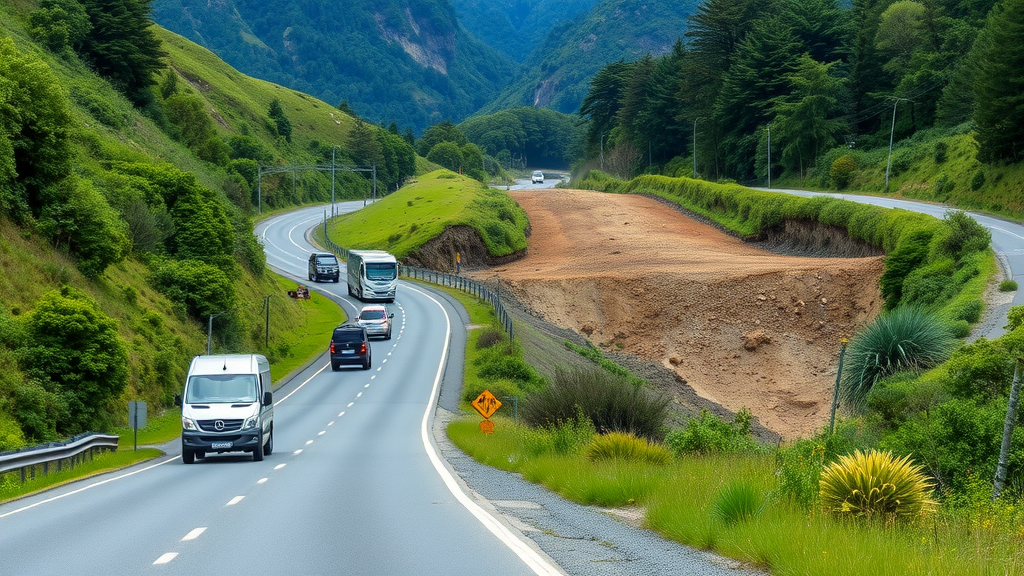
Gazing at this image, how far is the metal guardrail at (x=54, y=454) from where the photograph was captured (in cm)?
1838

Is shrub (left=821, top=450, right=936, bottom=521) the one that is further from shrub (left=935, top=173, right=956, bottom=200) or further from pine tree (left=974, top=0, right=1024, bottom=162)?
shrub (left=935, top=173, right=956, bottom=200)

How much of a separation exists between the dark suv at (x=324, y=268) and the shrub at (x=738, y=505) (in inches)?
3034

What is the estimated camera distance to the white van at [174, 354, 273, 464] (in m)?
22.8

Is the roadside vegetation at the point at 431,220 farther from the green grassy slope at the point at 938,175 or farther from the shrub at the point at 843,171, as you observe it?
the green grassy slope at the point at 938,175

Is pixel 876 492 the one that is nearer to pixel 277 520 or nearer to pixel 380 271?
pixel 277 520

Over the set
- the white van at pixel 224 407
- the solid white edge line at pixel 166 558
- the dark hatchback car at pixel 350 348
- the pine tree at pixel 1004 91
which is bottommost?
the dark hatchback car at pixel 350 348

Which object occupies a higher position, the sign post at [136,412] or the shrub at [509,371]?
the sign post at [136,412]

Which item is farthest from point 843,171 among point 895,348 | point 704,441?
point 704,441

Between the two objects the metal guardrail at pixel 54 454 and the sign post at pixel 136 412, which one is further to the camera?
the sign post at pixel 136 412

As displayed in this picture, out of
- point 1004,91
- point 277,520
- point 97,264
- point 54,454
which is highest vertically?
point 1004,91

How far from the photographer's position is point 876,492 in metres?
9.90

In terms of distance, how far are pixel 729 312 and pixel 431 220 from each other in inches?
1935

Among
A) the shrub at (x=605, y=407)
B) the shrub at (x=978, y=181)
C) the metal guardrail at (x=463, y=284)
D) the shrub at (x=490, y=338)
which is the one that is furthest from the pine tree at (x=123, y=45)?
the shrub at (x=605, y=407)

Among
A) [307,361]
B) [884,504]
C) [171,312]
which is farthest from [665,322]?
[884,504]
